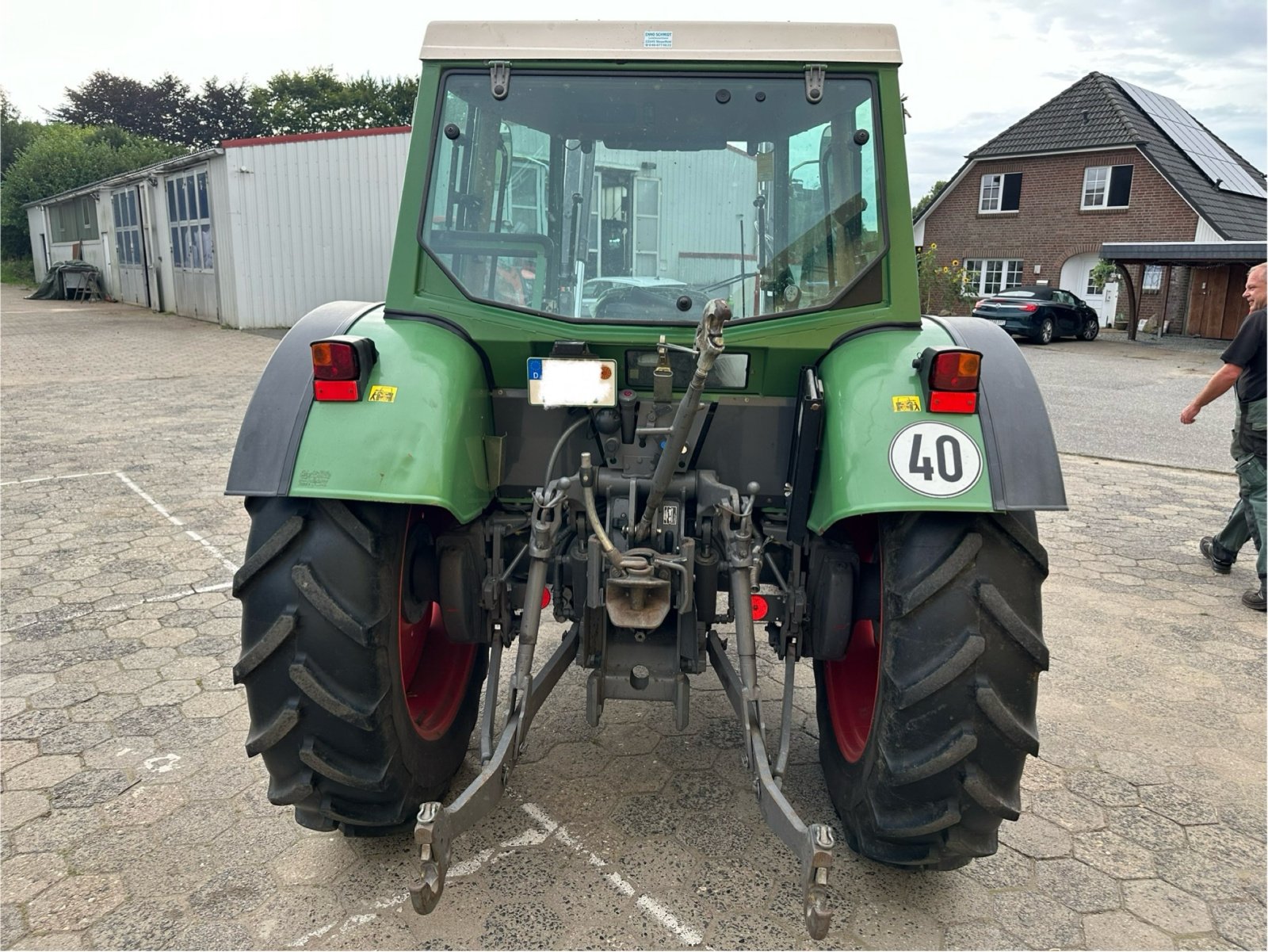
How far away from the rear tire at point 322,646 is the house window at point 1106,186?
2999 cm

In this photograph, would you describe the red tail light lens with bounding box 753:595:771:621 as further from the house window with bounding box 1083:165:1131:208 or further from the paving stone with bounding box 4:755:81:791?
the house window with bounding box 1083:165:1131:208

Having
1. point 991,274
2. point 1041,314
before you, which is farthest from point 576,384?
point 991,274

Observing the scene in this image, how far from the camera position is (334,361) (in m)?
2.43

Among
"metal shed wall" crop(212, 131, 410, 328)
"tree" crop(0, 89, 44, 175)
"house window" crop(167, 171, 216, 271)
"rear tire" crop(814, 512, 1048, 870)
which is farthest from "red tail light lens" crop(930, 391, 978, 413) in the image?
"tree" crop(0, 89, 44, 175)

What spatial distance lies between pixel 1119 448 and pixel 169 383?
11.5 m

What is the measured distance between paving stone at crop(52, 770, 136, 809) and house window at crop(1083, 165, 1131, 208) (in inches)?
1189

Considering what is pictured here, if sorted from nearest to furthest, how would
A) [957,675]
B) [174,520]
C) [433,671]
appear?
[957,675]
[433,671]
[174,520]

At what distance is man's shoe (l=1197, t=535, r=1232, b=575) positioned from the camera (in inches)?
221

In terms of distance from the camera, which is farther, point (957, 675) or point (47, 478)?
point (47, 478)

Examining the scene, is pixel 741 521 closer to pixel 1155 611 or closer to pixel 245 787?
pixel 245 787

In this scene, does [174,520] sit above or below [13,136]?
below

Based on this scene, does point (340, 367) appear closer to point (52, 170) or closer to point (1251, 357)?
point (1251, 357)

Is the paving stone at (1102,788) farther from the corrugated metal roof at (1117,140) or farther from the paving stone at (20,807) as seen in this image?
the corrugated metal roof at (1117,140)

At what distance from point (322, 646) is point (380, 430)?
57 cm
